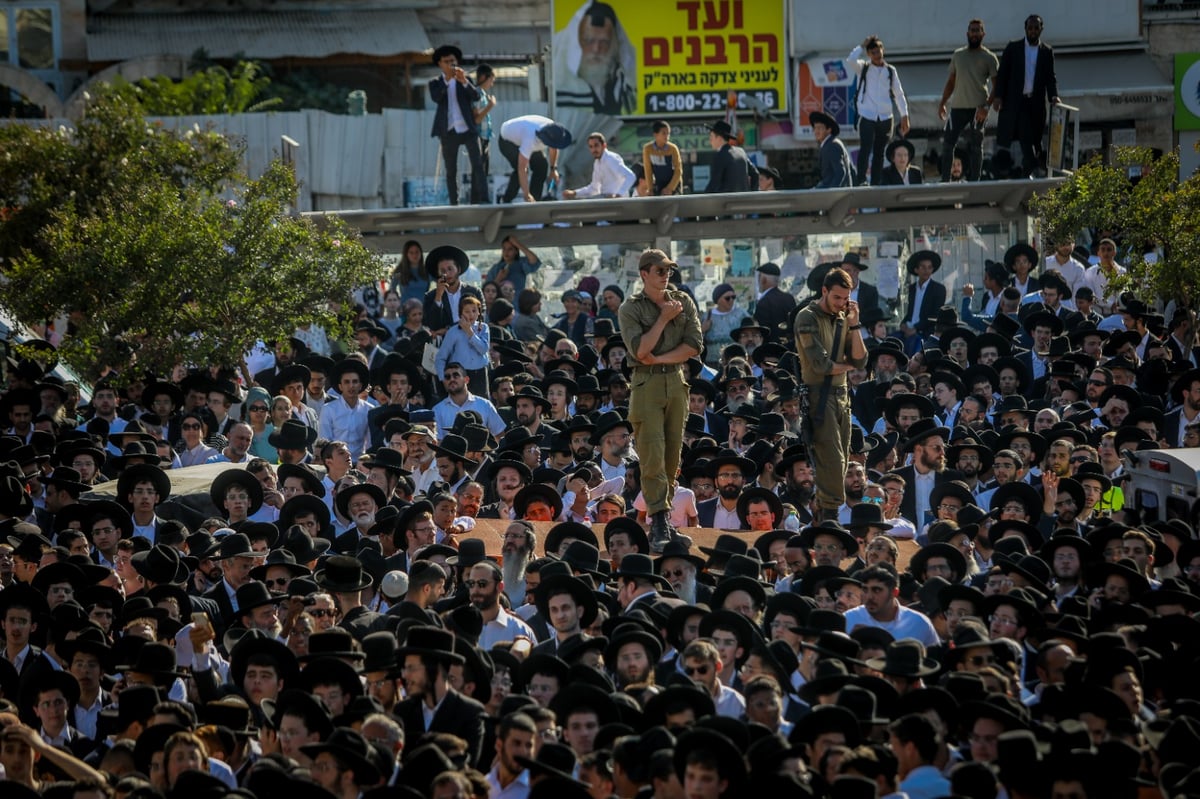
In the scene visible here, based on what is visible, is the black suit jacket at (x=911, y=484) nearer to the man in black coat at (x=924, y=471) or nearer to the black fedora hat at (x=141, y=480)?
the man in black coat at (x=924, y=471)

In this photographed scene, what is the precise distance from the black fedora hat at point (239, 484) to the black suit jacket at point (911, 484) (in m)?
4.84

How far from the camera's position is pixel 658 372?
539 inches

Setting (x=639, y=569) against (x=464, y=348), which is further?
(x=464, y=348)

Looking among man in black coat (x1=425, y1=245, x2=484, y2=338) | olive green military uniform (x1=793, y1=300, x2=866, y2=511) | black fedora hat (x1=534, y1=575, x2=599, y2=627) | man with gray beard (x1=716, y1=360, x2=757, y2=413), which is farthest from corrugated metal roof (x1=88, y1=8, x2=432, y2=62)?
black fedora hat (x1=534, y1=575, x2=599, y2=627)

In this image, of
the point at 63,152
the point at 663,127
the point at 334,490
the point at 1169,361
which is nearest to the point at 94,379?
the point at 63,152

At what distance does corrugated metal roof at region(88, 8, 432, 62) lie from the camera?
37250mm

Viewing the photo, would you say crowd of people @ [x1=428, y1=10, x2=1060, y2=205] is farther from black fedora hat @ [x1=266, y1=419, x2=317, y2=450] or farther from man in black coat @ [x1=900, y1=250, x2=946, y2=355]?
black fedora hat @ [x1=266, y1=419, x2=317, y2=450]

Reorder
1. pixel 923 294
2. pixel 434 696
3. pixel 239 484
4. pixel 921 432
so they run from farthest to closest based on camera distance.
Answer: pixel 923 294, pixel 921 432, pixel 239 484, pixel 434 696

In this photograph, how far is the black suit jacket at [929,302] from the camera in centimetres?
2315

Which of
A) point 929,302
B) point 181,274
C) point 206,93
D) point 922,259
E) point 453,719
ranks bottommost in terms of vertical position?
point 453,719

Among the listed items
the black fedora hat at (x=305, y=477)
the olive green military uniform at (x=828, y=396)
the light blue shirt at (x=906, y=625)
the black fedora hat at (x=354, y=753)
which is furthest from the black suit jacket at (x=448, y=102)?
the black fedora hat at (x=354, y=753)

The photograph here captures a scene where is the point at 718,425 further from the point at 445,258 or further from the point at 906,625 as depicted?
the point at 906,625

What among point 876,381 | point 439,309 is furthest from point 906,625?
point 439,309

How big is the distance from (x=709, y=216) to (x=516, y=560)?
12.1 metres
